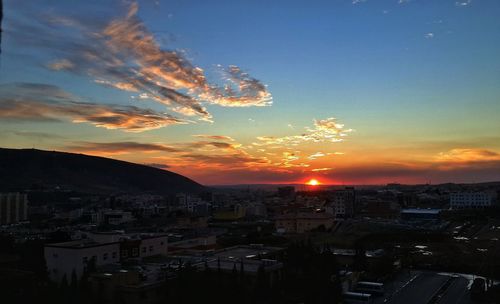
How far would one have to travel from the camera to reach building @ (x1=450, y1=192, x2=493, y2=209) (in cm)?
4988

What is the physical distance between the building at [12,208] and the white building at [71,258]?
32613mm

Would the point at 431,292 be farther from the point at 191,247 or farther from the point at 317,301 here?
the point at 191,247

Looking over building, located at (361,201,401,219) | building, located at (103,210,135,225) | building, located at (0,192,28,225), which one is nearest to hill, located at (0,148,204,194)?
building, located at (0,192,28,225)

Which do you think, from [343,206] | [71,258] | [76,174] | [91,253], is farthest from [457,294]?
[76,174]

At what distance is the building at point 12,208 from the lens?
42625 mm

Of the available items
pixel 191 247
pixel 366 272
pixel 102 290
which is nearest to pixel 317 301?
pixel 102 290

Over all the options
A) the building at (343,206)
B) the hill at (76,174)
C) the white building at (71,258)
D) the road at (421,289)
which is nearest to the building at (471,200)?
the building at (343,206)

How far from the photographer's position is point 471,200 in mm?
50500

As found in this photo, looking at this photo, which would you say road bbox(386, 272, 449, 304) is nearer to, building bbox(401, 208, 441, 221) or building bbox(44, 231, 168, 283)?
building bbox(44, 231, 168, 283)

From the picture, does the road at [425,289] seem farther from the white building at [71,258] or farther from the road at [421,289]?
the white building at [71,258]

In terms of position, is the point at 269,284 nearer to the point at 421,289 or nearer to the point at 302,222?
the point at 421,289

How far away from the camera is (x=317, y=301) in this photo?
36.8 ft

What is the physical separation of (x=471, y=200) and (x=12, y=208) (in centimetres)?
4514

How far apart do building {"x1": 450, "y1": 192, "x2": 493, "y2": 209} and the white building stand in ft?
145
